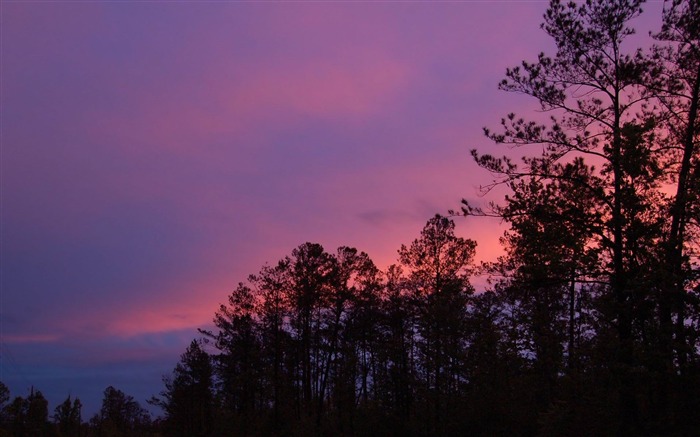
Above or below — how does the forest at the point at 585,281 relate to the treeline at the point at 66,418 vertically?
above

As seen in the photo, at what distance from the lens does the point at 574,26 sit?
18797 millimetres

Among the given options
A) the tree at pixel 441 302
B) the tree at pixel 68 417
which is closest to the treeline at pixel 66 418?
the tree at pixel 68 417

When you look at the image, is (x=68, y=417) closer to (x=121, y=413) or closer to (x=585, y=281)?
(x=121, y=413)

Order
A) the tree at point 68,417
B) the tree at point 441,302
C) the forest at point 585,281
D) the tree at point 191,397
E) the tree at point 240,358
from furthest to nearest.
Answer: the tree at point 68,417
the tree at point 191,397
the tree at point 240,358
the tree at point 441,302
the forest at point 585,281

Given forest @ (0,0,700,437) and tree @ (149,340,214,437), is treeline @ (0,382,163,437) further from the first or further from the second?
forest @ (0,0,700,437)

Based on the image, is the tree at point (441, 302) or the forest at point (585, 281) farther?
the tree at point (441, 302)

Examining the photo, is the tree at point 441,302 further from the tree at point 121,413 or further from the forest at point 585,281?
the tree at point 121,413

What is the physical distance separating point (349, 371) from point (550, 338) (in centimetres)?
2972

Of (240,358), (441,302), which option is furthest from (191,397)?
(441,302)

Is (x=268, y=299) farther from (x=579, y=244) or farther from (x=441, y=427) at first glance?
(x=579, y=244)

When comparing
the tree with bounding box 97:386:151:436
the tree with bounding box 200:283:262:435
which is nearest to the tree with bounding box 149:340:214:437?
the tree with bounding box 200:283:262:435

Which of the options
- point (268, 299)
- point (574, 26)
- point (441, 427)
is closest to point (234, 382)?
point (268, 299)

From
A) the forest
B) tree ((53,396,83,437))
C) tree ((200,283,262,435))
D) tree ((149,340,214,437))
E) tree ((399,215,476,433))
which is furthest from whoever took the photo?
tree ((53,396,83,437))

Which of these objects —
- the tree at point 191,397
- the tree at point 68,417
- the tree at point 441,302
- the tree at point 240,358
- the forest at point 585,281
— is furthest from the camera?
the tree at point 68,417
